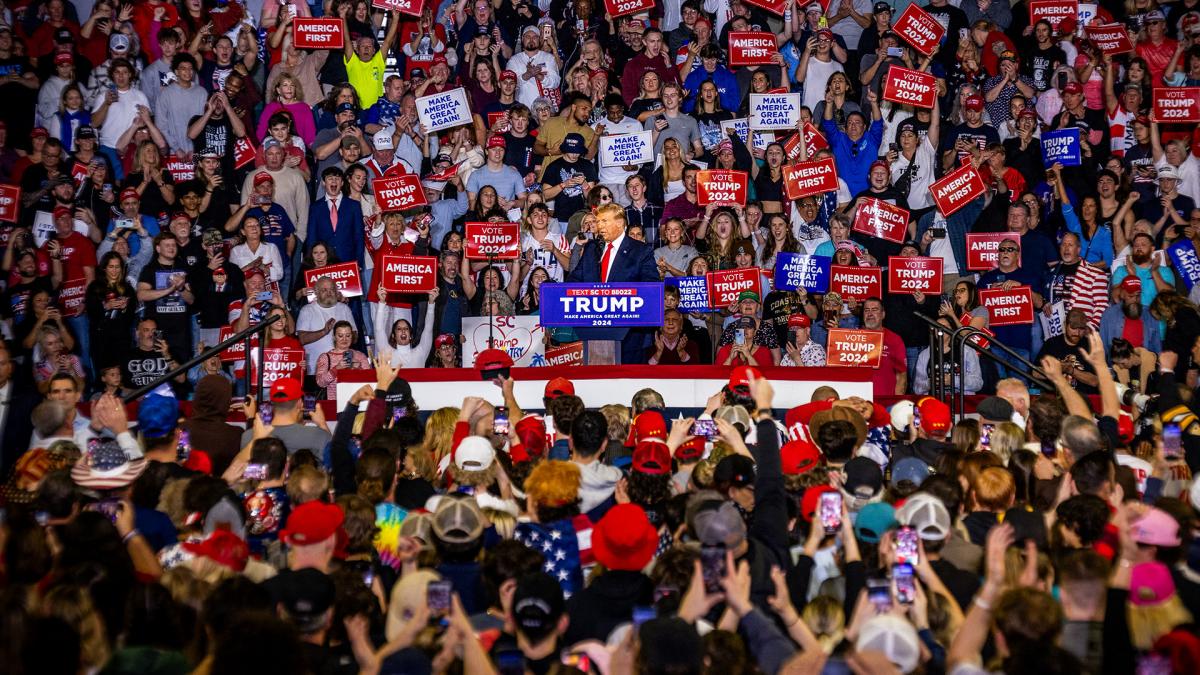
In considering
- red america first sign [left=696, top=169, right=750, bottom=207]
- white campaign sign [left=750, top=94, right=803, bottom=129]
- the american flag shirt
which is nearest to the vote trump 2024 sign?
red america first sign [left=696, top=169, right=750, bottom=207]

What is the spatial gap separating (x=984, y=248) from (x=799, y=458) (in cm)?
851

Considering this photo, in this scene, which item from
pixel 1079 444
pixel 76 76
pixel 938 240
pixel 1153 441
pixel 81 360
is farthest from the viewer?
pixel 76 76

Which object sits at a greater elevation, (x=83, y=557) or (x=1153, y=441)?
(x=83, y=557)

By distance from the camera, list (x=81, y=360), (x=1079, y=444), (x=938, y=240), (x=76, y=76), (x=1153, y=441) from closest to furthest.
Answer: (x=1079, y=444) < (x=1153, y=441) < (x=81, y=360) < (x=938, y=240) < (x=76, y=76)

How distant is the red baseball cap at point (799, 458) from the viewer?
22.5ft

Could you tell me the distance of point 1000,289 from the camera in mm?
13953

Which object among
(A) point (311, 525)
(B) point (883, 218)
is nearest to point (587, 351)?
(B) point (883, 218)

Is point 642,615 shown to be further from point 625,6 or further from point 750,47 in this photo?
point 625,6

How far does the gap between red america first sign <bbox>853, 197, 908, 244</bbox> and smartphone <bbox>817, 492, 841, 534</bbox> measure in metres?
9.41

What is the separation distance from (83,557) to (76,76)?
1262 cm

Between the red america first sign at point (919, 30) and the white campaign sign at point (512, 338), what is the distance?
6305mm

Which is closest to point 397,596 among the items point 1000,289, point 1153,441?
point 1153,441

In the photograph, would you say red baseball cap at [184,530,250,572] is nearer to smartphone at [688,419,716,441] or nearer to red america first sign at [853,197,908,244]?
smartphone at [688,419,716,441]

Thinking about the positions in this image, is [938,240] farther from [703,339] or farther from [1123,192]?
[703,339]
